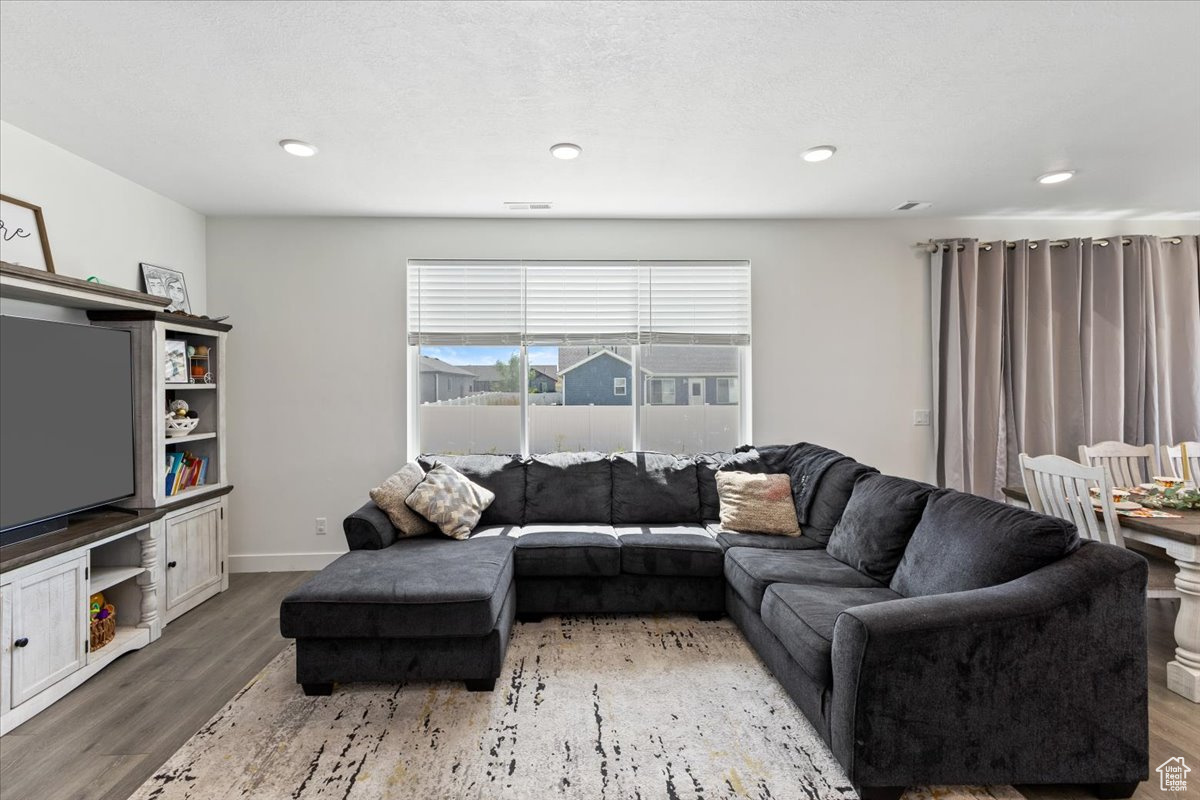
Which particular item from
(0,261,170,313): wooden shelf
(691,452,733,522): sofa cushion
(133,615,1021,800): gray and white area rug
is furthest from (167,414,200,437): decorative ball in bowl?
(691,452,733,522): sofa cushion

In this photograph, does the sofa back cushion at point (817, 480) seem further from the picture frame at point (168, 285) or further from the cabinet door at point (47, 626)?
the picture frame at point (168, 285)

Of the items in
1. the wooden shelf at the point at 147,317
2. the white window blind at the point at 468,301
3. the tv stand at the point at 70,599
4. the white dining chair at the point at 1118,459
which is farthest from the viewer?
the white window blind at the point at 468,301

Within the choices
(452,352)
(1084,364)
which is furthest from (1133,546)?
(452,352)

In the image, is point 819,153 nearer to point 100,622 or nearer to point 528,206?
point 528,206

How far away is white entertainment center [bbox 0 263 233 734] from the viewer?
2.25 m

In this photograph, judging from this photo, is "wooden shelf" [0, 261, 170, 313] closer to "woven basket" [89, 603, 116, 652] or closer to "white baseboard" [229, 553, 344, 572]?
"woven basket" [89, 603, 116, 652]

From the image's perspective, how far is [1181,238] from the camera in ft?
13.5

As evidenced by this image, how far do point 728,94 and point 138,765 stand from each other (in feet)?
11.1

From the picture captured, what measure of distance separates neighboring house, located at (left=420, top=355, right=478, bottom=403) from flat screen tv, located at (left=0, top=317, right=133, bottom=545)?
5.59ft

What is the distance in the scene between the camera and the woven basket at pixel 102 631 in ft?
8.83

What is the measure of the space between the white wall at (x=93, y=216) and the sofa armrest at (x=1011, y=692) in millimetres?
3966

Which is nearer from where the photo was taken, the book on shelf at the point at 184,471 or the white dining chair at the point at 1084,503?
the white dining chair at the point at 1084,503

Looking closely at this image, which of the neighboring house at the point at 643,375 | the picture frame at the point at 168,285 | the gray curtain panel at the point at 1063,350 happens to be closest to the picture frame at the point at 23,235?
the picture frame at the point at 168,285

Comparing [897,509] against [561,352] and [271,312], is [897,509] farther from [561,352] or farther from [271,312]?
[271,312]
